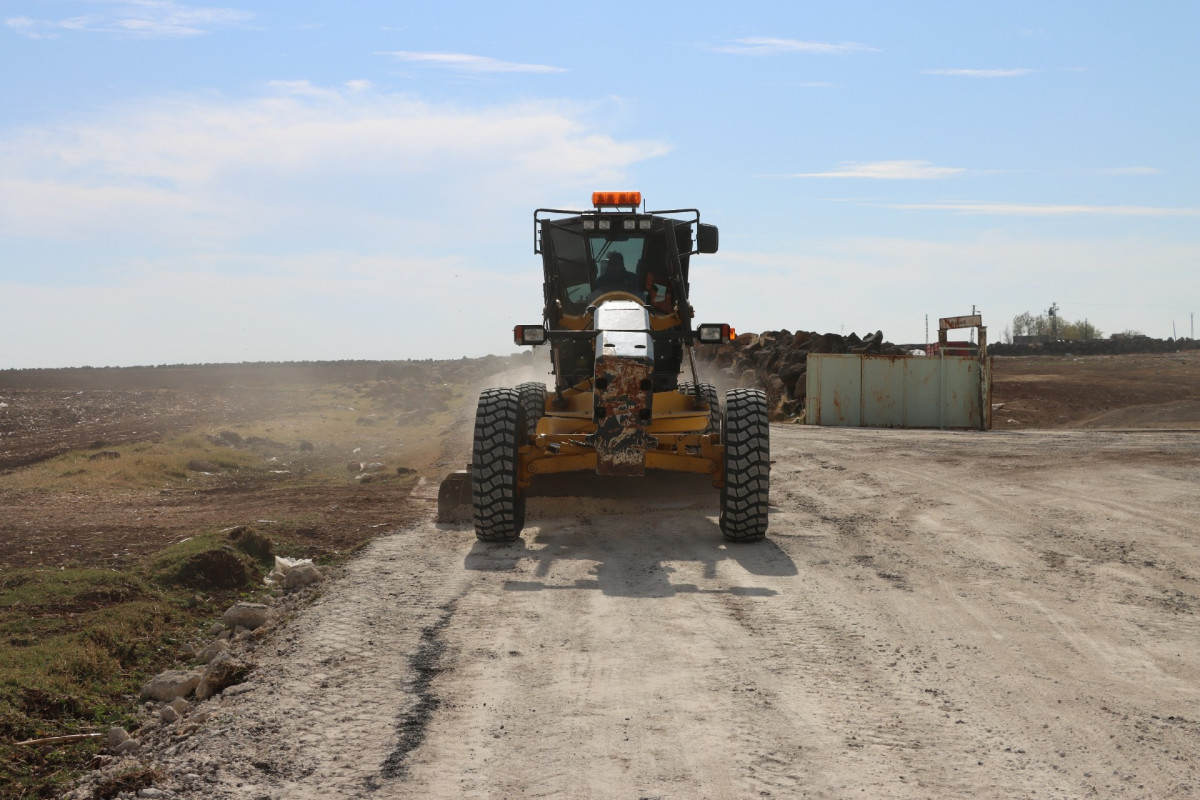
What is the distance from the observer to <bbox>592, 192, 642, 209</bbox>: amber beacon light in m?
11.2

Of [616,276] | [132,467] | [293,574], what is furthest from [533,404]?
[132,467]

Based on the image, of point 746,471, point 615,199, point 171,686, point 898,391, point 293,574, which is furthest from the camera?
point 898,391

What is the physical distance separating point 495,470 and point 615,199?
11.2ft

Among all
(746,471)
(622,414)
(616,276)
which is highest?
(616,276)

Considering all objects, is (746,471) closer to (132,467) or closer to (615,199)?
(615,199)

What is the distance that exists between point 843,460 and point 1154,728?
1145 cm

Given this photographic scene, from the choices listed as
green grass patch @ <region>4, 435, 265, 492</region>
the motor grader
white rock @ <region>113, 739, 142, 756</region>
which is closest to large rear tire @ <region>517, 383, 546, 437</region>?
the motor grader

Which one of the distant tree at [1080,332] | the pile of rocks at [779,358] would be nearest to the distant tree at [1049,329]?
the distant tree at [1080,332]

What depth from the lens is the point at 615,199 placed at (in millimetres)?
11289

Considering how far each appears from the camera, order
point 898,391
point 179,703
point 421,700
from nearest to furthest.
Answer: point 421,700, point 179,703, point 898,391

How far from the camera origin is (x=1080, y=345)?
7256 cm

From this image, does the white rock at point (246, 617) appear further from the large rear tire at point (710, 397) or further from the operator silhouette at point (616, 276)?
the large rear tire at point (710, 397)

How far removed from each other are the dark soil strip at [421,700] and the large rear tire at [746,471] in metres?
3.21

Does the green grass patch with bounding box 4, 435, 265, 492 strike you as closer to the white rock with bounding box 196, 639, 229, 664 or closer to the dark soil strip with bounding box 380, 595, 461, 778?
the white rock with bounding box 196, 639, 229, 664
